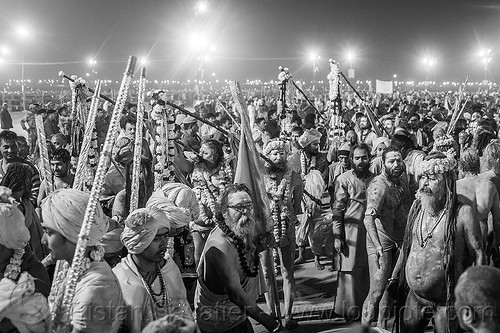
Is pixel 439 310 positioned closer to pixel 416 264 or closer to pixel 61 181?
pixel 416 264

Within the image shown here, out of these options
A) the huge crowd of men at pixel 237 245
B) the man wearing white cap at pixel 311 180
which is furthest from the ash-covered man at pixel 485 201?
the man wearing white cap at pixel 311 180

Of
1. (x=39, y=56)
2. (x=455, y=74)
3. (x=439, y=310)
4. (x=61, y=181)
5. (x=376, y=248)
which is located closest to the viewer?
(x=439, y=310)

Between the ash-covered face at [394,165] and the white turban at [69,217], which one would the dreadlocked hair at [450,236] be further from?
the white turban at [69,217]

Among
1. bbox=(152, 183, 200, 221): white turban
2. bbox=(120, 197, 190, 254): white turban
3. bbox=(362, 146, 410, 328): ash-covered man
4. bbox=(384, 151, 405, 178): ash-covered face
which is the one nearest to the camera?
bbox=(120, 197, 190, 254): white turban

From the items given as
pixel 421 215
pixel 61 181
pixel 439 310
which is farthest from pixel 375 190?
pixel 61 181

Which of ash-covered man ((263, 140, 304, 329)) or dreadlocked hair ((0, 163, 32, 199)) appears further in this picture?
ash-covered man ((263, 140, 304, 329))

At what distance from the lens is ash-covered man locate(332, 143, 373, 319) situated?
20.3ft

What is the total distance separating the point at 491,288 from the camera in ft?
8.57

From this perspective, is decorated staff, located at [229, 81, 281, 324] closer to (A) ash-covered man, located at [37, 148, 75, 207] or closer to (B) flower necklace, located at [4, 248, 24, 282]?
(B) flower necklace, located at [4, 248, 24, 282]

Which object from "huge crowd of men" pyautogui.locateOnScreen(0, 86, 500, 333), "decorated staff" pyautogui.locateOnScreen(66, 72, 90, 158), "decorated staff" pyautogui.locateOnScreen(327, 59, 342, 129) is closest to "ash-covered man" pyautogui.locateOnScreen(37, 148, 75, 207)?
"huge crowd of men" pyautogui.locateOnScreen(0, 86, 500, 333)

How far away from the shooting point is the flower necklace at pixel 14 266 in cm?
327

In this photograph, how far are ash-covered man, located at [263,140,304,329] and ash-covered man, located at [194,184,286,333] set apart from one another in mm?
2212

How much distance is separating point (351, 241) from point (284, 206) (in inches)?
35.7

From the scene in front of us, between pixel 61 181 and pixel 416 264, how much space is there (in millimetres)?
4136
